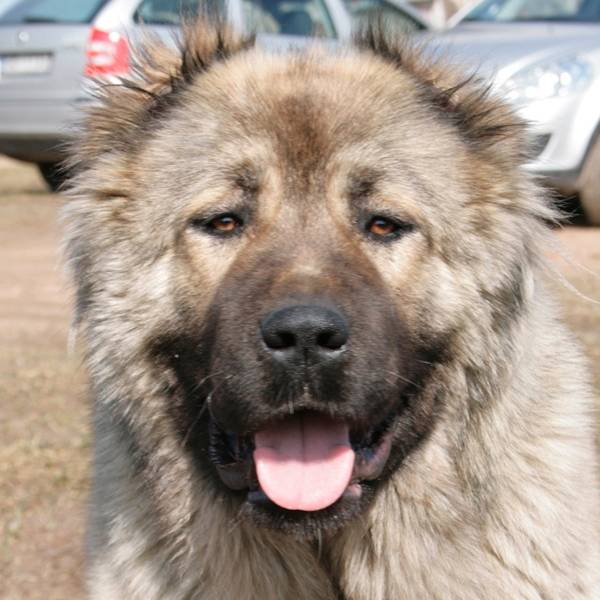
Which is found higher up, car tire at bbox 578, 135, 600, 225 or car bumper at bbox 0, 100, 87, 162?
car tire at bbox 578, 135, 600, 225

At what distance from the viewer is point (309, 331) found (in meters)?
2.74

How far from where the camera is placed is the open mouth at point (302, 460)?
2.94m

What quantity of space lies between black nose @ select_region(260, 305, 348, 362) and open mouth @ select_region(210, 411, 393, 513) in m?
0.25

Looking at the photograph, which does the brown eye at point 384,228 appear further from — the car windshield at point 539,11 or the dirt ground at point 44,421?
the car windshield at point 539,11

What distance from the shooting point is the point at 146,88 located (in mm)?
3447

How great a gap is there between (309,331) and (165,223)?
659 mm

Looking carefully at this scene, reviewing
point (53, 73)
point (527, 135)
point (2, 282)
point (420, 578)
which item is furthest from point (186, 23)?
point (53, 73)

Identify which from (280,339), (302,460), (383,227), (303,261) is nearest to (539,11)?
(383,227)

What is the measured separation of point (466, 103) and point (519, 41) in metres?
6.03

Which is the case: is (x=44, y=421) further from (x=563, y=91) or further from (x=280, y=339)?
(x=563, y=91)

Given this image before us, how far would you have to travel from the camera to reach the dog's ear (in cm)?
337

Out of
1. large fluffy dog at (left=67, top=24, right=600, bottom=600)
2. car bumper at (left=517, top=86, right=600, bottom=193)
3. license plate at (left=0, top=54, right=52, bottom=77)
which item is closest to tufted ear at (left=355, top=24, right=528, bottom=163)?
large fluffy dog at (left=67, top=24, right=600, bottom=600)

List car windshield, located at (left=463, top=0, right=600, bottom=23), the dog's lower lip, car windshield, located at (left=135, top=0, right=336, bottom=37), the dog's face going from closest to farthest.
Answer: the dog's face, the dog's lower lip, car windshield, located at (left=463, top=0, right=600, bottom=23), car windshield, located at (left=135, top=0, right=336, bottom=37)

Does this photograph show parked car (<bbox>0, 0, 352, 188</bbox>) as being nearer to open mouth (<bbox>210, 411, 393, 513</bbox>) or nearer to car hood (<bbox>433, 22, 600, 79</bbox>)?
car hood (<bbox>433, 22, 600, 79</bbox>)
